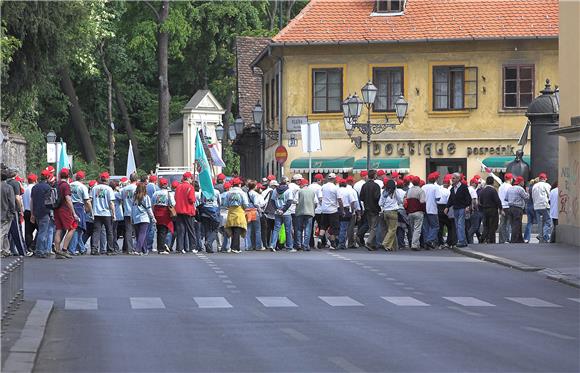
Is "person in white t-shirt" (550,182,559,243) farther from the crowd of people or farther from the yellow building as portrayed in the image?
the yellow building

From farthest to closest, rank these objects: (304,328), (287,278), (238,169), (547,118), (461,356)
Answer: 1. (238,169)
2. (547,118)
3. (287,278)
4. (304,328)
5. (461,356)

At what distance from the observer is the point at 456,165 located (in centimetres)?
5231

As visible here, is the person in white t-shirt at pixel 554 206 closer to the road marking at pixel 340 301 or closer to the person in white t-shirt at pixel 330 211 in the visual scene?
the person in white t-shirt at pixel 330 211

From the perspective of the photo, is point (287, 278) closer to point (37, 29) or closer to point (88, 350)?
point (88, 350)

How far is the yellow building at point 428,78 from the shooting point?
169 ft

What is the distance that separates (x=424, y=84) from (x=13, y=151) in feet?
47.8

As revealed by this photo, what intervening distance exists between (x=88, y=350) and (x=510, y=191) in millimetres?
21016

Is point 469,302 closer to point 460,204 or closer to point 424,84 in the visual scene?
point 460,204

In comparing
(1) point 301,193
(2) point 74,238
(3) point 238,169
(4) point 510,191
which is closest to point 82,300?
(2) point 74,238

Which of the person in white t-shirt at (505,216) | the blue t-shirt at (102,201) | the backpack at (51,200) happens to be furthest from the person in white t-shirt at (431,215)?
the backpack at (51,200)

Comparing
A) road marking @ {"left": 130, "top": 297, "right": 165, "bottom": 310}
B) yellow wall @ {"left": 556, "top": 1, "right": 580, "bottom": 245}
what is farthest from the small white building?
road marking @ {"left": 130, "top": 297, "right": 165, "bottom": 310}

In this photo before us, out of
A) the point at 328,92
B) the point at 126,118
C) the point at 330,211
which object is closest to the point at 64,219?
the point at 330,211

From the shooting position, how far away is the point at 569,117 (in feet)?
111

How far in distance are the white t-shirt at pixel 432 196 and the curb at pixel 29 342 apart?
15.6m
